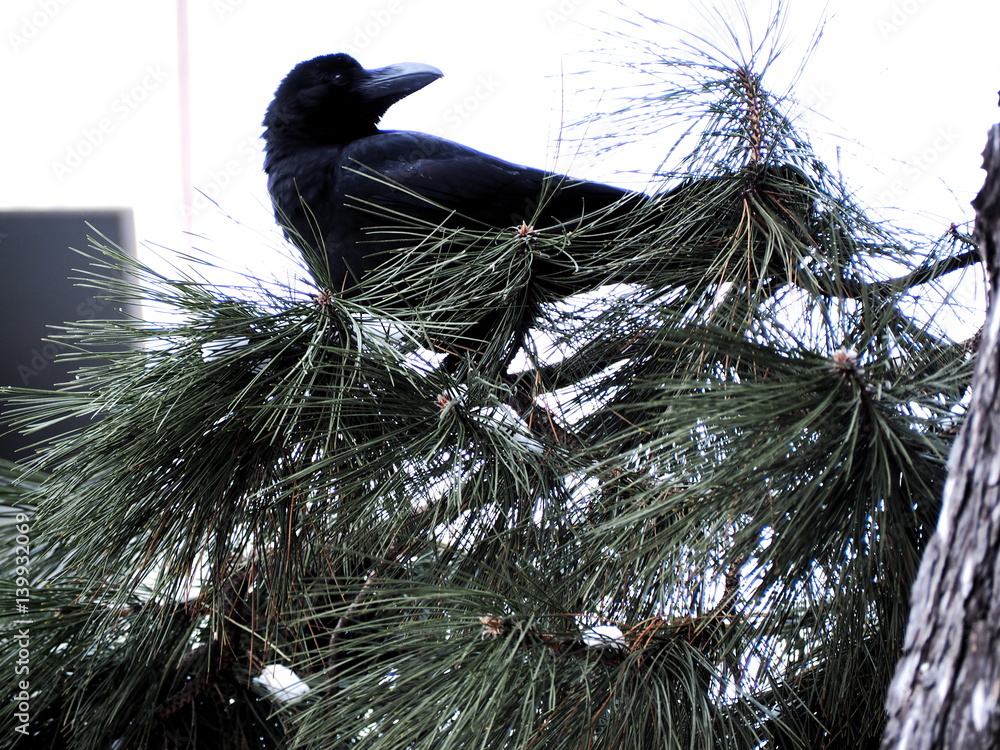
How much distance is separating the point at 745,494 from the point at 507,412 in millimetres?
264

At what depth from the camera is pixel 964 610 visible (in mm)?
355

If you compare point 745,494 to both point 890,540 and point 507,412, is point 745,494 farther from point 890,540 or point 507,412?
point 507,412

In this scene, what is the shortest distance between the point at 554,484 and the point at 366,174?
51cm

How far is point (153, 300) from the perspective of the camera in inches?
28.7

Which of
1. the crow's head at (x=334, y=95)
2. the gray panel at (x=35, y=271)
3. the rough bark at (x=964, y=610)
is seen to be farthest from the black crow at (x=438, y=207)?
the gray panel at (x=35, y=271)

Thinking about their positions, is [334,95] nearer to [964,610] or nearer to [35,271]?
[35,271]

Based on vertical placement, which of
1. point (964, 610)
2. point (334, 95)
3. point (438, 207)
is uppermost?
point (334, 95)

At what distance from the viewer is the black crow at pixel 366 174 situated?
1.05 m

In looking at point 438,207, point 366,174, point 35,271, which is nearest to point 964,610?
point 438,207

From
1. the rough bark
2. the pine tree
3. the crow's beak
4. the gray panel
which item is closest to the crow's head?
the crow's beak

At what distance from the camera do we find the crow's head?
1.28 m

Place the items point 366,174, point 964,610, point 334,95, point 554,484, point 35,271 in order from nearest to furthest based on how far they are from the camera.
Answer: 1. point 964,610
2. point 554,484
3. point 366,174
4. point 334,95
5. point 35,271

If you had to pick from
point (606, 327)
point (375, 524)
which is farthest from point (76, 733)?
point (606, 327)

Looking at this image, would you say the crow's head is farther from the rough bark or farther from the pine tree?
the rough bark
